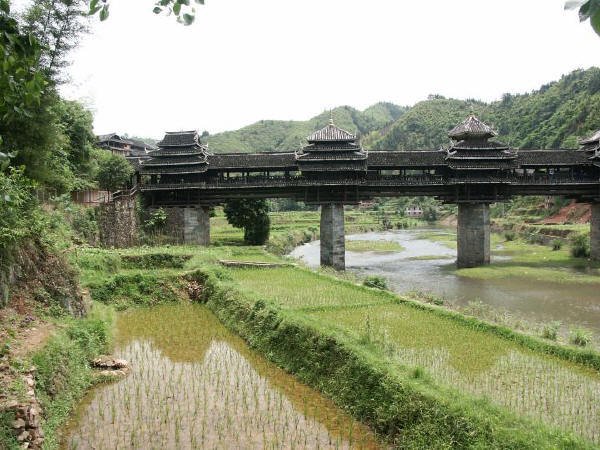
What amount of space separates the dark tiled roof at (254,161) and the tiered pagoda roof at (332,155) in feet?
4.80

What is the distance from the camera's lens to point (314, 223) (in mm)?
65188

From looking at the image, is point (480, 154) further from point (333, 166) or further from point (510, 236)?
point (510, 236)

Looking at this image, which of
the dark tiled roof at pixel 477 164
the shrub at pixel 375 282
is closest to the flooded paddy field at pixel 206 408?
the shrub at pixel 375 282

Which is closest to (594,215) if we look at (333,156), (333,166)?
(333,166)

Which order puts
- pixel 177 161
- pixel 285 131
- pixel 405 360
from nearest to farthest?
pixel 405 360, pixel 177 161, pixel 285 131

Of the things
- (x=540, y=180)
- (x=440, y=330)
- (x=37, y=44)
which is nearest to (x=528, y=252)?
(x=540, y=180)

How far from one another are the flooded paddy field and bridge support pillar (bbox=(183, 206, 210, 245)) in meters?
20.4

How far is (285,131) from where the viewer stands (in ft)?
460

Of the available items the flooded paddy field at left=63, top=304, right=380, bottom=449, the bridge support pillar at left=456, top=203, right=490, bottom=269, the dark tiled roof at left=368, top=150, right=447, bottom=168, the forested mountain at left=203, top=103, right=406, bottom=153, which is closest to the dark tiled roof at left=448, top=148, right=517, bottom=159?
the dark tiled roof at left=368, top=150, right=447, bottom=168

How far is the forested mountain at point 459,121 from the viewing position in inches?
2752

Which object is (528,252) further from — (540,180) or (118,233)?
(118,233)

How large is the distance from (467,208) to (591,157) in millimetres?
8402

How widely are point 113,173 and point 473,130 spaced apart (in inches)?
950

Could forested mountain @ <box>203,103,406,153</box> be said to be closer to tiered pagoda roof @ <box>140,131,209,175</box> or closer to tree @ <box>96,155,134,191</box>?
tiered pagoda roof @ <box>140,131,209,175</box>
